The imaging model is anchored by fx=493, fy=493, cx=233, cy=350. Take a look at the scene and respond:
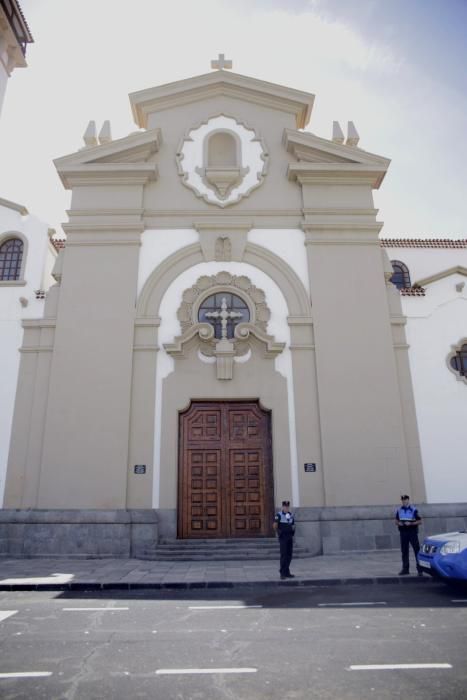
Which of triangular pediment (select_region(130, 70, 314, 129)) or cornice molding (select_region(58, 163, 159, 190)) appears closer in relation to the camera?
cornice molding (select_region(58, 163, 159, 190))

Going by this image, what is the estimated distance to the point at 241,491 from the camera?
14.4 m

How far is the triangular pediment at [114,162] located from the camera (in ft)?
55.0

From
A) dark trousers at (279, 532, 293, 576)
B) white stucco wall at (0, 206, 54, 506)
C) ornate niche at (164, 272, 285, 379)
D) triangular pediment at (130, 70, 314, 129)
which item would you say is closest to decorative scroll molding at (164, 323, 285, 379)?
ornate niche at (164, 272, 285, 379)

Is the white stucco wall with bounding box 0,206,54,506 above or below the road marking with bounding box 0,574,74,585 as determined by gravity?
above

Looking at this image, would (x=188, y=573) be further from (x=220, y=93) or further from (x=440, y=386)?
(x=220, y=93)

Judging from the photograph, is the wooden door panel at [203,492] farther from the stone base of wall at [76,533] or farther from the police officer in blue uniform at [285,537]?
the police officer in blue uniform at [285,537]

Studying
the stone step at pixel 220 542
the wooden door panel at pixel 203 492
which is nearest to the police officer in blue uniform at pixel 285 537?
the stone step at pixel 220 542

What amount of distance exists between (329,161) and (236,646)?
51.9 feet

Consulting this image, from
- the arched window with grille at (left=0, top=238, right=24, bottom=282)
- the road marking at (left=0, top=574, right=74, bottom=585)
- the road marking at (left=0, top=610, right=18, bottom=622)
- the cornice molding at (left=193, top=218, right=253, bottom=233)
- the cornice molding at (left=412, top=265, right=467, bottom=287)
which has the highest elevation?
the cornice molding at (left=193, top=218, right=253, bottom=233)

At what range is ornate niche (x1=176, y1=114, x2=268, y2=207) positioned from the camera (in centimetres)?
1706

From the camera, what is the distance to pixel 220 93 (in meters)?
18.6

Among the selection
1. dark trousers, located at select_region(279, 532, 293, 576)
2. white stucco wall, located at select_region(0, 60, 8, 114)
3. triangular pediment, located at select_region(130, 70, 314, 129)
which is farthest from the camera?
white stucco wall, located at select_region(0, 60, 8, 114)

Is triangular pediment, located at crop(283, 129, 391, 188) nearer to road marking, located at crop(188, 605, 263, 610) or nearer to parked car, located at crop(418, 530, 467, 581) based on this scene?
parked car, located at crop(418, 530, 467, 581)

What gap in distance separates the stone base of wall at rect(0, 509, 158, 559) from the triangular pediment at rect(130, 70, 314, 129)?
14.1 metres
